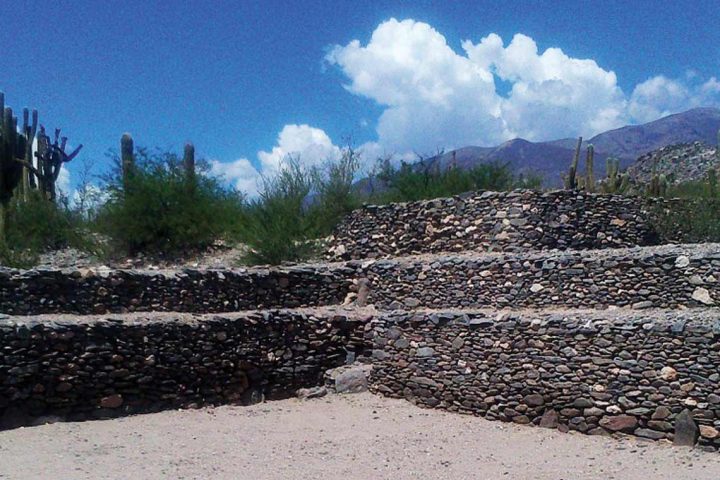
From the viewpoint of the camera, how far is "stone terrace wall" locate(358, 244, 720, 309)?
11828mm

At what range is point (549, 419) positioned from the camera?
10734 millimetres

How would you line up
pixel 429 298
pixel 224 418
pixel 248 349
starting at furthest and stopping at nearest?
1. pixel 429 298
2. pixel 248 349
3. pixel 224 418

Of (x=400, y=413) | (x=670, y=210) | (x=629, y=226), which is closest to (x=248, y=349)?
(x=400, y=413)

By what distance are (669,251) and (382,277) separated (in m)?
5.72

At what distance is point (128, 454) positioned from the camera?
31.2ft

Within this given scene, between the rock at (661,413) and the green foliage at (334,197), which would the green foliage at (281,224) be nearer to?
the green foliage at (334,197)

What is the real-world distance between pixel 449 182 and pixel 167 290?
10.4 meters

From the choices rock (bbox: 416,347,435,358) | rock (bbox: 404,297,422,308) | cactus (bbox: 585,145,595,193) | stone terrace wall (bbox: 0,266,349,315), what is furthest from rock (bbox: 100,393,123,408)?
cactus (bbox: 585,145,595,193)

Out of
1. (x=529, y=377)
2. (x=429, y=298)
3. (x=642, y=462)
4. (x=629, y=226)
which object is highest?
(x=629, y=226)

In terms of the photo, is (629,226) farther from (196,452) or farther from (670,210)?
(196,452)

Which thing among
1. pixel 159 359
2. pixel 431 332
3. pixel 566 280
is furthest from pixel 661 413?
pixel 159 359

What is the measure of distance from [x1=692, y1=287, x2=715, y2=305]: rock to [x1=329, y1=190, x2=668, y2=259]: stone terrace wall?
4.52 m

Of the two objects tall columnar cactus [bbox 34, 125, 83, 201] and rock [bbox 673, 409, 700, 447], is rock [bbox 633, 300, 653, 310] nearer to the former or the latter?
rock [bbox 673, 409, 700, 447]

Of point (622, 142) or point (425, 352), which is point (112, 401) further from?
point (622, 142)
